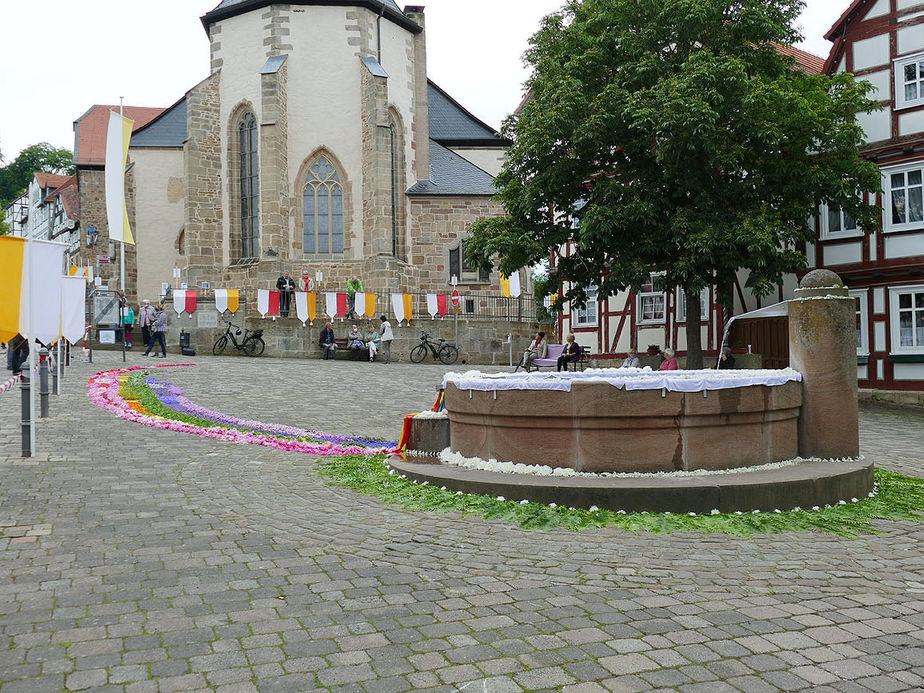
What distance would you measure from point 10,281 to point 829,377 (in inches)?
349

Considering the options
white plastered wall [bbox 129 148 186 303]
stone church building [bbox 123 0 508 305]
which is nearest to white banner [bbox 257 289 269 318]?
stone church building [bbox 123 0 508 305]

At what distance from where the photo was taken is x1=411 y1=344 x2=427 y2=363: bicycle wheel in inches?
1147

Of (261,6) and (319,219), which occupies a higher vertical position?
(261,6)

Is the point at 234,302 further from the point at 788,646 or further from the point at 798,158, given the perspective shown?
the point at 788,646

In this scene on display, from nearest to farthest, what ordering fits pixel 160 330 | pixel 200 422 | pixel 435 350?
pixel 200 422 → pixel 160 330 → pixel 435 350

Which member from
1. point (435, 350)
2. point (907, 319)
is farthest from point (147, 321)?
point (907, 319)

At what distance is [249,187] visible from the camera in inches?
1348

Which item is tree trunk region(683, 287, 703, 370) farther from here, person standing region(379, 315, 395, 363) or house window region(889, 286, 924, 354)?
person standing region(379, 315, 395, 363)

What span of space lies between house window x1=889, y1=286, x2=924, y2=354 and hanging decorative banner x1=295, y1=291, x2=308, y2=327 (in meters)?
17.8

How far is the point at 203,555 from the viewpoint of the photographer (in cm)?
554

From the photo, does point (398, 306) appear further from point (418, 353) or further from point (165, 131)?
point (165, 131)

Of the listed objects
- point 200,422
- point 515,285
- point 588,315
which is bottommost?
point 200,422

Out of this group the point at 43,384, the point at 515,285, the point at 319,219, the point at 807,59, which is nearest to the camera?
the point at 43,384

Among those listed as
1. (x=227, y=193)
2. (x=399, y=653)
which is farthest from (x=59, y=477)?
(x=227, y=193)
